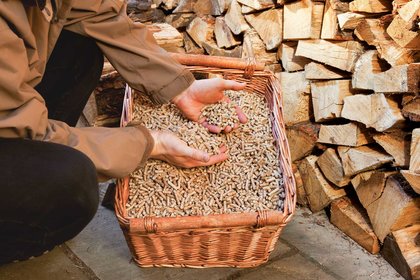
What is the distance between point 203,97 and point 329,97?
0.49 metres

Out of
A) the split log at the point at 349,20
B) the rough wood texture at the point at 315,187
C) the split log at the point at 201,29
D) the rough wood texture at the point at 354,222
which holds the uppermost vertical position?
the split log at the point at 349,20

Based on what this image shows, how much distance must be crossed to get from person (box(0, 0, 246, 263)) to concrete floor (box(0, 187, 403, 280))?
37 centimetres

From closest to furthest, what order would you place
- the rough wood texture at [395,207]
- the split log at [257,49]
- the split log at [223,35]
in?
the rough wood texture at [395,207], the split log at [257,49], the split log at [223,35]

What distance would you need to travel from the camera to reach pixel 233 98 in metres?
1.95

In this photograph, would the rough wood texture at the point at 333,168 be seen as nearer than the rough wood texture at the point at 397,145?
No

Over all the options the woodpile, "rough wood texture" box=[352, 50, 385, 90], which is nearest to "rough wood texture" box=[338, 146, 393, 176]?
the woodpile

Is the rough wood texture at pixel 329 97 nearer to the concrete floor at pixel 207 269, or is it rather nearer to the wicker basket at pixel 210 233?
the wicker basket at pixel 210 233

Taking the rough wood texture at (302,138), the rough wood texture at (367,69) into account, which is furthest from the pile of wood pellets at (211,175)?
the rough wood texture at (367,69)

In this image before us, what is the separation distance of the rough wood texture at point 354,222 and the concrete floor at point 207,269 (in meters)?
0.03

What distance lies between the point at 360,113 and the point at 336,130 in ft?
0.47

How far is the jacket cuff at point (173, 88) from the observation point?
1.70m

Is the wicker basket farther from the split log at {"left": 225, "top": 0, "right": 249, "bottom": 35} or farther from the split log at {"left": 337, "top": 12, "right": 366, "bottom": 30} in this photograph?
the split log at {"left": 225, "top": 0, "right": 249, "bottom": 35}

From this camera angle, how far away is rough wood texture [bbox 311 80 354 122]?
191 cm

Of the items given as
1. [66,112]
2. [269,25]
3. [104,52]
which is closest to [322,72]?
[269,25]
